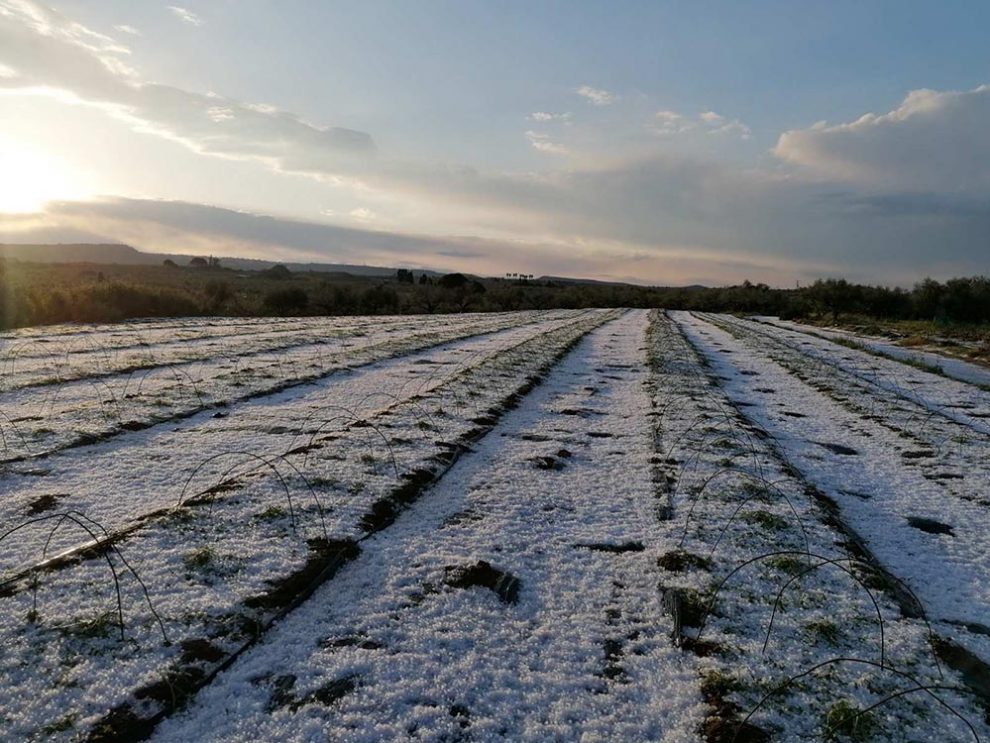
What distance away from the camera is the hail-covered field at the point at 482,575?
2.82 metres

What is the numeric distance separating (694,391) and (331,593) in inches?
368

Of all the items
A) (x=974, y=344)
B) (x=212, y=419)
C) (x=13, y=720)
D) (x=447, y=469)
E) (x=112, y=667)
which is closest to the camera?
(x=13, y=720)

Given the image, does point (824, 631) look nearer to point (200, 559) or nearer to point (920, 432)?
point (200, 559)

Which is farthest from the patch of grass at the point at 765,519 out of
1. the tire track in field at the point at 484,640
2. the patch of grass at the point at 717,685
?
the patch of grass at the point at 717,685

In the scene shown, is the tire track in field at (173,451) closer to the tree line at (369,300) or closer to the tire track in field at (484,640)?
the tire track in field at (484,640)

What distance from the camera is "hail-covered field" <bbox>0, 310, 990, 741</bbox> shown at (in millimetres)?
2820

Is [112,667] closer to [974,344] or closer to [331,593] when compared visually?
[331,593]

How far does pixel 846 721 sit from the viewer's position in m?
2.77

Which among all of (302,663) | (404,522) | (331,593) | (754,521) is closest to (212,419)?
(404,522)

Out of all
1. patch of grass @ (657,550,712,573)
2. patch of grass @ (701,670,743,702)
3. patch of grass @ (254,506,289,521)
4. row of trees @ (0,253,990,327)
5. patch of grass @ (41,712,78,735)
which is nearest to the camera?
patch of grass @ (41,712,78,735)

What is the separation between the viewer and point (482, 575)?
4.04 m

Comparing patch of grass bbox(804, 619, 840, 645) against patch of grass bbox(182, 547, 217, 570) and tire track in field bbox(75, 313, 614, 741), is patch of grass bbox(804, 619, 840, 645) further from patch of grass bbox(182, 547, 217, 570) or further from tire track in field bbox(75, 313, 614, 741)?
patch of grass bbox(182, 547, 217, 570)

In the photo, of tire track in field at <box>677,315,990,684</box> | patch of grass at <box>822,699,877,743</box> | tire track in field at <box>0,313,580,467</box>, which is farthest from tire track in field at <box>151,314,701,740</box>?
tire track in field at <box>0,313,580,467</box>

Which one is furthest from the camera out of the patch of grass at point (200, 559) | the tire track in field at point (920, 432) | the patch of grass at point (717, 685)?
the tire track in field at point (920, 432)
